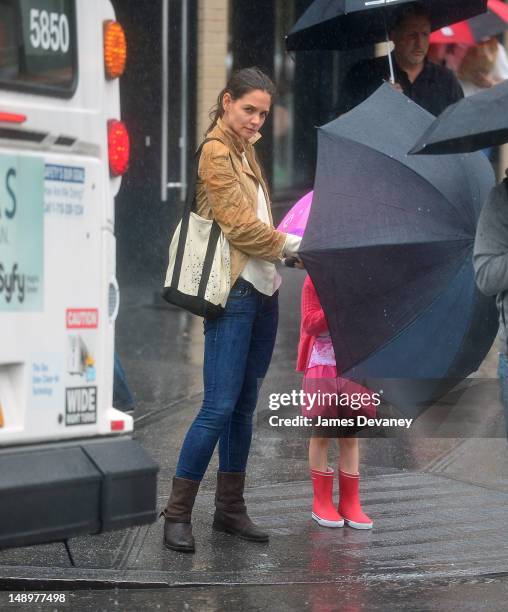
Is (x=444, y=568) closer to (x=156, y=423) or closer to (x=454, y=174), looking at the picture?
(x=454, y=174)

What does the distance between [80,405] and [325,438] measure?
1628mm

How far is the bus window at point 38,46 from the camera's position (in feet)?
15.1

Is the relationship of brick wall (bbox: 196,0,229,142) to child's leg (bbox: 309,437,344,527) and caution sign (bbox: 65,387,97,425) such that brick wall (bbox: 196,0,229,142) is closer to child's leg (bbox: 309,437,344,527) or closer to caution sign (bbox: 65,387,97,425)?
child's leg (bbox: 309,437,344,527)

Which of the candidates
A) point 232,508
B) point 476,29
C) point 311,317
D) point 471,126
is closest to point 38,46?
point 471,126

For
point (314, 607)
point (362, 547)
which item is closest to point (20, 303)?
point (314, 607)

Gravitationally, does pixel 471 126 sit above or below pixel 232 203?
above

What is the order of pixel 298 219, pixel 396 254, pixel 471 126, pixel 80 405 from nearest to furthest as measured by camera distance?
pixel 471 126, pixel 80 405, pixel 396 254, pixel 298 219

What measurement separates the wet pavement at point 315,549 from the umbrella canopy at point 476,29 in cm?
352

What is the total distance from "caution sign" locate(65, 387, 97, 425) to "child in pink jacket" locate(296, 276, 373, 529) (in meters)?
1.38

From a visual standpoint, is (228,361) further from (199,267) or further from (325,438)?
(325,438)

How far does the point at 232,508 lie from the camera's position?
19.4 feet

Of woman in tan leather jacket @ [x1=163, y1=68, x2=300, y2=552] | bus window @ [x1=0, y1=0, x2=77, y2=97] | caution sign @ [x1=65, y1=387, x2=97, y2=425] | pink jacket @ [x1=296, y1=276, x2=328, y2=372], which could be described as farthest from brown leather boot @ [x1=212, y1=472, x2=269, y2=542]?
bus window @ [x1=0, y1=0, x2=77, y2=97]

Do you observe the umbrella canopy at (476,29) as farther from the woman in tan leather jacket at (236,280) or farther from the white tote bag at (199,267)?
the white tote bag at (199,267)

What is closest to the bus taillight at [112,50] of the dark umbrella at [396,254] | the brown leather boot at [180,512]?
the dark umbrella at [396,254]
